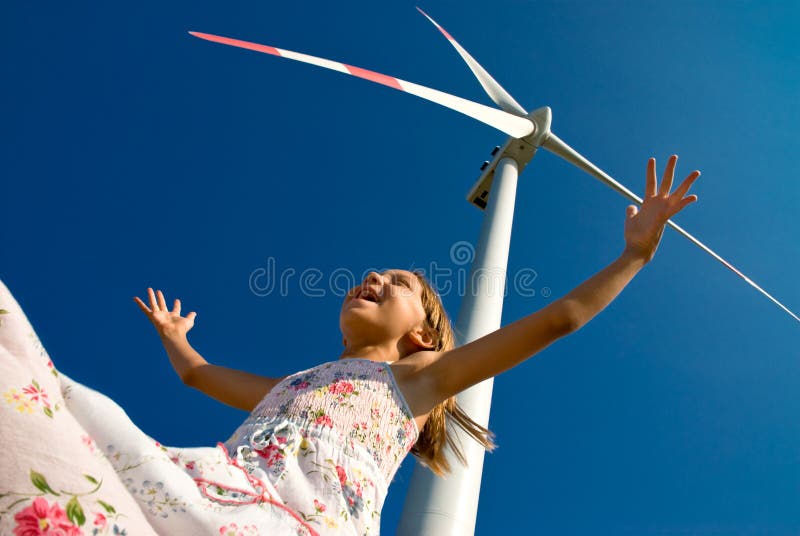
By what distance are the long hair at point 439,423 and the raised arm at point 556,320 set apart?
0.93 ft

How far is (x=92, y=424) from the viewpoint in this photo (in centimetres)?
154

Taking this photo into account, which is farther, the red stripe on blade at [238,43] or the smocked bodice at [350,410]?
the red stripe on blade at [238,43]

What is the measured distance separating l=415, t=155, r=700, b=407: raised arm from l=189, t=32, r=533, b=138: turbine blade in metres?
4.41

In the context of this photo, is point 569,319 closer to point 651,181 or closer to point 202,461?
point 651,181

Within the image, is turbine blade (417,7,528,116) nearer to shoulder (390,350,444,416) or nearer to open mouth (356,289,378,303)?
open mouth (356,289,378,303)

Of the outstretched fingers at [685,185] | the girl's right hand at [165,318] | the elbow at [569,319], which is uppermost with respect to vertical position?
the outstretched fingers at [685,185]

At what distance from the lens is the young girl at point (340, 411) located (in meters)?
1.60

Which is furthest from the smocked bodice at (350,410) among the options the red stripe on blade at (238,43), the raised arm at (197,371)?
the red stripe on blade at (238,43)

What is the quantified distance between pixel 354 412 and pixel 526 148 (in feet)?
34.4

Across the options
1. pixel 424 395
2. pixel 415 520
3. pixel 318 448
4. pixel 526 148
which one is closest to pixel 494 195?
pixel 526 148

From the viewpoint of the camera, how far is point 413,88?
8125mm

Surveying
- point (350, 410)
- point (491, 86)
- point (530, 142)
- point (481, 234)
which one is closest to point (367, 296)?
point (350, 410)

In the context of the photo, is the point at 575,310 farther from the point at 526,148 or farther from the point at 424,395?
the point at 526,148

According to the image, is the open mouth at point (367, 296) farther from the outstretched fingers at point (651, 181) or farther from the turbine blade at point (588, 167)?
the turbine blade at point (588, 167)
